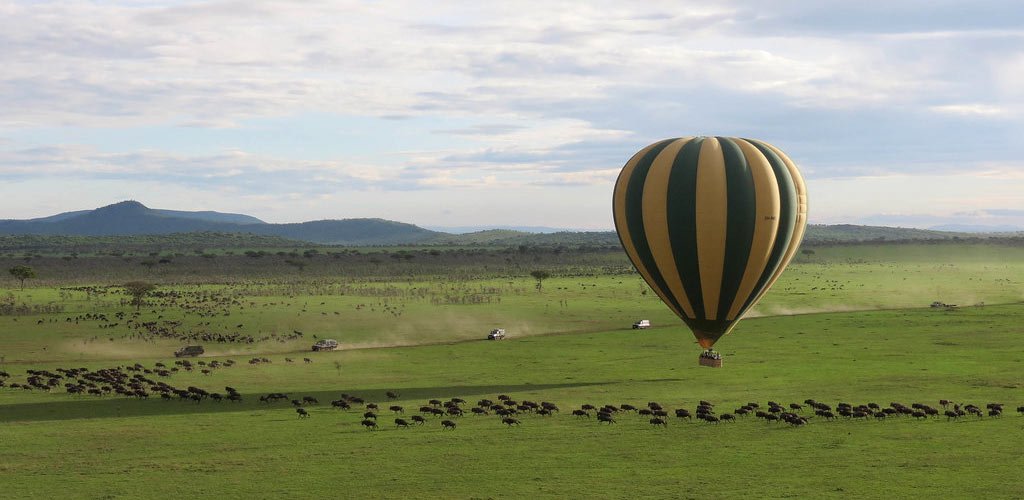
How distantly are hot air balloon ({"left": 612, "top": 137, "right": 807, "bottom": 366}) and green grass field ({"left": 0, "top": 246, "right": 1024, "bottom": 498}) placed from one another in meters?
5.21

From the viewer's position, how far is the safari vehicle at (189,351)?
75.2 metres

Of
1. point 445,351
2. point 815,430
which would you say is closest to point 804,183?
point 815,430

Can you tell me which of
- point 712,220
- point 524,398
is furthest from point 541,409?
point 712,220

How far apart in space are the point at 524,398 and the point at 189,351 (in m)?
32.4

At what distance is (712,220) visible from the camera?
56.0 meters

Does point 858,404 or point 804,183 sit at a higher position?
point 804,183

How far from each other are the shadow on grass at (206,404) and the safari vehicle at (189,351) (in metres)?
18.6

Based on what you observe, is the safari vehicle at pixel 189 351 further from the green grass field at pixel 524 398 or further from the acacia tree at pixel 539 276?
the acacia tree at pixel 539 276

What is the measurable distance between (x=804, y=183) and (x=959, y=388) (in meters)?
13.9

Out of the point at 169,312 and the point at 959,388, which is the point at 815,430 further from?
the point at 169,312

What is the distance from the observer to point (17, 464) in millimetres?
39812

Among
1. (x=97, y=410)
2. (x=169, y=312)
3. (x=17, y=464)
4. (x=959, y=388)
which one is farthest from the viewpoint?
(x=169, y=312)

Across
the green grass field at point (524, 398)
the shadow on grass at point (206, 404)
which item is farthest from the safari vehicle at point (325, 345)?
the shadow on grass at point (206, 404)

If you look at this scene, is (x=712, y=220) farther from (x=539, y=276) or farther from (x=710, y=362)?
(x=539, y=276)
